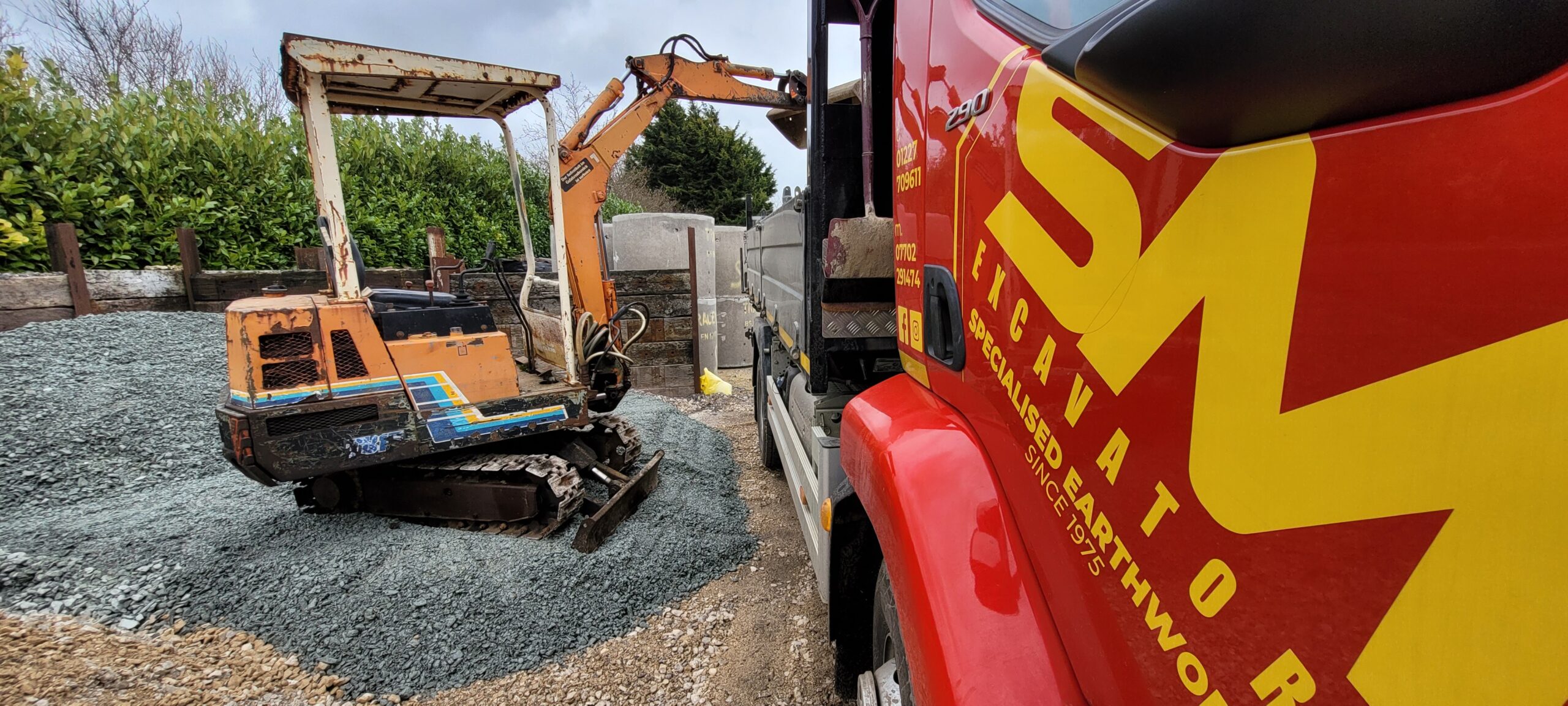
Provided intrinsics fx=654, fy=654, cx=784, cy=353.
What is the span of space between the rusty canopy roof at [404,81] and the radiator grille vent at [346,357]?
1.36m

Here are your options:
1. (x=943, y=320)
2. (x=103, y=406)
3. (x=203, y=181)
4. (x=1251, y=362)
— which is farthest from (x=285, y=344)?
(x=203, y=181)

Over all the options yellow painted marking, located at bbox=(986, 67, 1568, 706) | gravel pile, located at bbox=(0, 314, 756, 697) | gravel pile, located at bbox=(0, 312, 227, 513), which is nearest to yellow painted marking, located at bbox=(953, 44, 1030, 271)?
yellow painted marking, located at bbox=(986, 67, 1568, 706)

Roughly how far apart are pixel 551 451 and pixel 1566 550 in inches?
191

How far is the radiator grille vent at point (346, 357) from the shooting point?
382 cm

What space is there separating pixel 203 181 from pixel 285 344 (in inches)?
239

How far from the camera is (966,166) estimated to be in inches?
53.1

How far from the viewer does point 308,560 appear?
3.56 meters

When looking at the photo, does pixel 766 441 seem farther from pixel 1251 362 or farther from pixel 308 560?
pixel 1251 362

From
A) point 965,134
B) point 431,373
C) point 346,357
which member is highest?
point 965,134

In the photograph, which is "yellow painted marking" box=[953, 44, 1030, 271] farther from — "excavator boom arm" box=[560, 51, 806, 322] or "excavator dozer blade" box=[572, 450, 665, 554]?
"excavator boom arm" box=[560, 51, 806, 322]

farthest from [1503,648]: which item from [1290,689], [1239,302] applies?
[1239,302]

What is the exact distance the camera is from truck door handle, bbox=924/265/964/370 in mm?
1430

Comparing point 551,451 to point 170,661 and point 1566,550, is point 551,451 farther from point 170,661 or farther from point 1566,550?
point 1566,550

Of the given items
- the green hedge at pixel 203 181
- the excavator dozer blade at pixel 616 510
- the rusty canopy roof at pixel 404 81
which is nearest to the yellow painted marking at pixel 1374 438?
the excavator dozer blade at pixel 616 510
